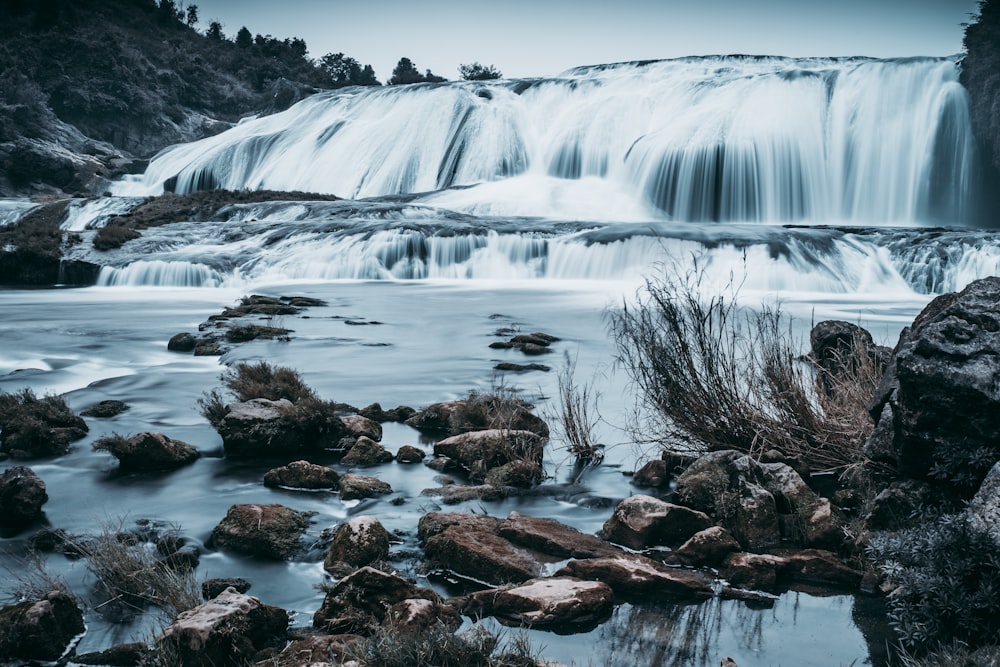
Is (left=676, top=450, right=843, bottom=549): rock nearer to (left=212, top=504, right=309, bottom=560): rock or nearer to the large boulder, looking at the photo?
the large boulder

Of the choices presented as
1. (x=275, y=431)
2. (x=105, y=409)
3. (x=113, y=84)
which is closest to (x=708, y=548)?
(x=275, y=431)

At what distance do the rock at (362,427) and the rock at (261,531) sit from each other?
2.21 meters

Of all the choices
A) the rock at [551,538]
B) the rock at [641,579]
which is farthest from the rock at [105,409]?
the rock at [641,579]

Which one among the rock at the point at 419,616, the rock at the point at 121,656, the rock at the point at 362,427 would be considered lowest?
the rock at the point at 121,656

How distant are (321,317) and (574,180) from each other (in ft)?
71.7

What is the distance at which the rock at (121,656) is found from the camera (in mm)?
4160

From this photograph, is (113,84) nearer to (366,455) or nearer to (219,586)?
(366,455)

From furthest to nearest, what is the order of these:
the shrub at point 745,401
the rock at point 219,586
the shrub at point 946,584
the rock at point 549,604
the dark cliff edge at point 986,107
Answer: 1. the dark cliff edge at point 986,107
2. the shrub at point 745,401
3. the rock at point 219,586
4. the rock at point 549,604
5. the shrub at point 946,584

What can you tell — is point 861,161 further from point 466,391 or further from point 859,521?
point 859,521

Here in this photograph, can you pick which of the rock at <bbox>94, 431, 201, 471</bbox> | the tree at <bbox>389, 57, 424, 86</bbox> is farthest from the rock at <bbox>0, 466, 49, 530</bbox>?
the tree at <bbox>389, 57, 424, 86</bbox>

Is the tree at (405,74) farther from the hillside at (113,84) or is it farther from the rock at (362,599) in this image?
the rock at (362,599)

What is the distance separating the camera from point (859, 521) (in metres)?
5.33

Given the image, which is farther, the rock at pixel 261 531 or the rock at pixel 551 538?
the rock at pixel 261 531

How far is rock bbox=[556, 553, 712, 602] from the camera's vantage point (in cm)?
493
